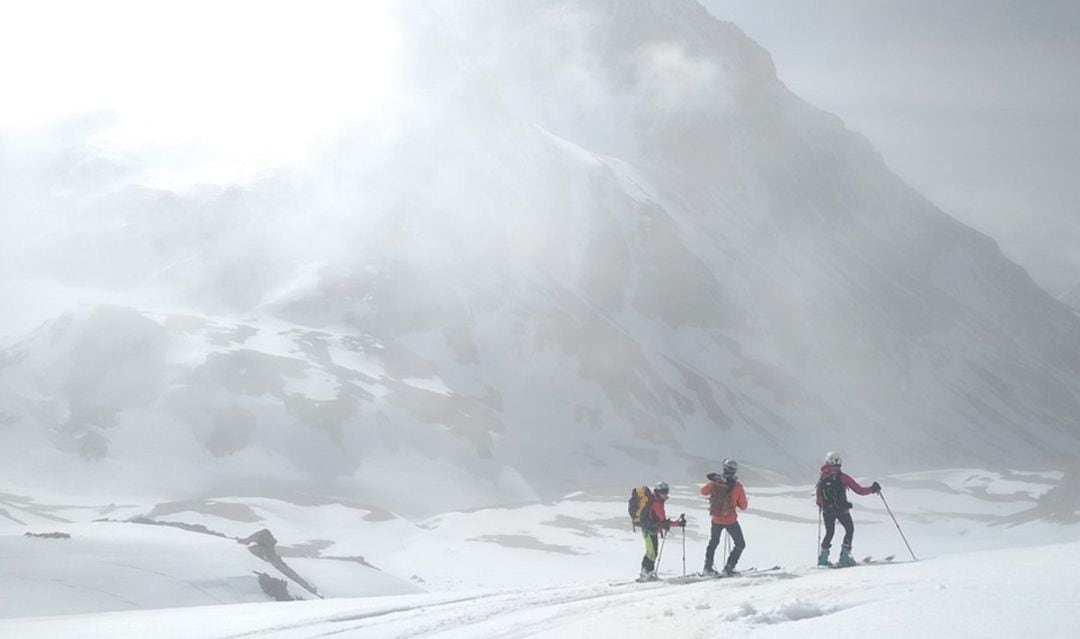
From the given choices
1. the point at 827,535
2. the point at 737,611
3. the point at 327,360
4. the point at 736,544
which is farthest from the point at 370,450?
the point at 737,611

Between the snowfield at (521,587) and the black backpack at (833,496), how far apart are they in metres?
1.55

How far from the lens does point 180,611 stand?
23.0 metres

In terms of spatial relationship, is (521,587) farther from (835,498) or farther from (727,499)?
(835,498)

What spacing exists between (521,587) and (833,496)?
2107 cm

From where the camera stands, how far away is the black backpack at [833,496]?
811 inches

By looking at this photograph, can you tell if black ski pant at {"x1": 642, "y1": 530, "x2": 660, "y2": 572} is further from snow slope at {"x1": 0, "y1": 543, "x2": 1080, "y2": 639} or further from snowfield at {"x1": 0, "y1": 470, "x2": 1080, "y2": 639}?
snow slope at {"x1": 0, "y1": 543, "x2": 1080, "y2": 639}

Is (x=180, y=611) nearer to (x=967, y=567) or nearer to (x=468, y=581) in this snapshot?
(x=967, y=567)

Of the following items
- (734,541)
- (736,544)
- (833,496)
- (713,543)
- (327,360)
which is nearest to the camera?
(734,541)

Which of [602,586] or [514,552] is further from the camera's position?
[514,552]

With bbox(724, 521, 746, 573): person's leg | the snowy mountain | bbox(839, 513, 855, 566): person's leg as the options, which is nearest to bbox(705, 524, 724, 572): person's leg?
bbox(724, 521, 746, 573): person's leg

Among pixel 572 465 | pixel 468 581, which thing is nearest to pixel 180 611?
pixel 468 581

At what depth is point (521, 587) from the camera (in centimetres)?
3922

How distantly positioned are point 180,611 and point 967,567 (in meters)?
17.3

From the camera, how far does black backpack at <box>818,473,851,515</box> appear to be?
20609 millimetres
